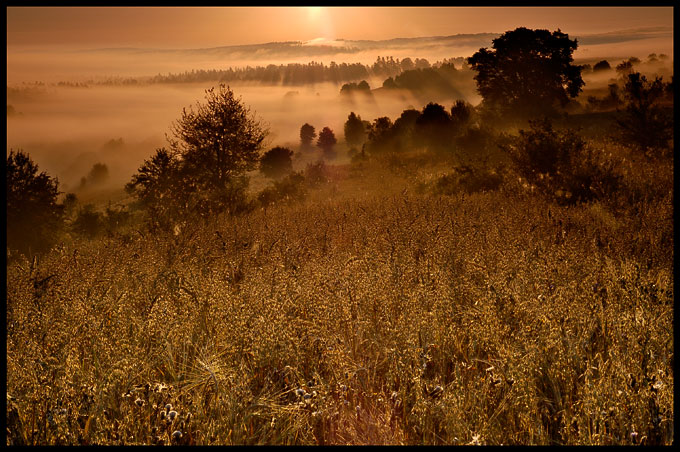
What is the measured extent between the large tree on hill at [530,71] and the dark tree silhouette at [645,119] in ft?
52.7

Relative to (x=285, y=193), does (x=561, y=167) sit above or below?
above

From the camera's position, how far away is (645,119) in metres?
19.3

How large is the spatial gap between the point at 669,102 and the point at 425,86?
53.0 m

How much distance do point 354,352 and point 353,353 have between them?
0.8 inches

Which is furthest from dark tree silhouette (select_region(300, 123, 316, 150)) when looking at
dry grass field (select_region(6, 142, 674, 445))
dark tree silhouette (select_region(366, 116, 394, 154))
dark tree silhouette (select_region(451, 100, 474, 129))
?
dry grass field (select_region(6, 142, 674, 445))

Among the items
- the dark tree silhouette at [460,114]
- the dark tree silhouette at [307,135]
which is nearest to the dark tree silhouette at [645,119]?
the dark tree silhouette at [460,114]

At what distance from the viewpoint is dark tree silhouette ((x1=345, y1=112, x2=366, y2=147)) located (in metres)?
58.1

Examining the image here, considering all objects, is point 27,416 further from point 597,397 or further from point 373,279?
point 597,397

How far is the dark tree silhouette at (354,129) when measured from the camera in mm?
58125

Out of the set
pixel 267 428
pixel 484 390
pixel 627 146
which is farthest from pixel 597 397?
pixel 627 146

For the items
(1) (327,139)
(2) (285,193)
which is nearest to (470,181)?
(2) (285,193)

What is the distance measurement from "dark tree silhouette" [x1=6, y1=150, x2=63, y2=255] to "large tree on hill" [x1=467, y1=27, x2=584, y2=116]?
96.2ft

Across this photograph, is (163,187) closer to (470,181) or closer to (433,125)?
(470,181)

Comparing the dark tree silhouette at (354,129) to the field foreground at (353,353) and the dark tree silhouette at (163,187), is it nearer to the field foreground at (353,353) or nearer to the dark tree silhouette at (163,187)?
the dark tree silhouette at (163,187)
